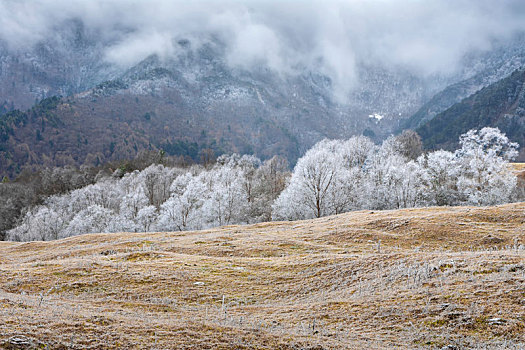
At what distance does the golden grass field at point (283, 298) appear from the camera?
41.8 feet

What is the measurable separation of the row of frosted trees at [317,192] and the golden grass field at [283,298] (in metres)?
40.8

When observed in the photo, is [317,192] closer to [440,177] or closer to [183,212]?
[440,177]

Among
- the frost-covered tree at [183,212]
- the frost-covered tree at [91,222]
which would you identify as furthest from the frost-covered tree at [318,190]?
the frost-covered tree at [91,222]

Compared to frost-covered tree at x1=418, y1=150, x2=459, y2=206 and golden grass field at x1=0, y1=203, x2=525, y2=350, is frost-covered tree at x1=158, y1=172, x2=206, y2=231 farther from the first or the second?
frost-covered tree at x1=418, y1=150, x2=459, y2=206

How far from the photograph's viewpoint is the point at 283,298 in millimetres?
21562

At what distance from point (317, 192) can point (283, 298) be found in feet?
188

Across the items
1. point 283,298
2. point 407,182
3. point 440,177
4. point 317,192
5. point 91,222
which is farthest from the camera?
point 91,222

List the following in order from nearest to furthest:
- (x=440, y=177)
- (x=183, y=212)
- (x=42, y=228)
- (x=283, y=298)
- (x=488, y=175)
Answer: (x=283, y=298) < (x=488, y=175) < (x=440, y=177) < (x=183, y=212) < (x=42, y=228)

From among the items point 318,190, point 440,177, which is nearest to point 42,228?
point 318,190

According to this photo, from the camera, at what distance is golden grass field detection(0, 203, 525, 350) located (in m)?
12.8

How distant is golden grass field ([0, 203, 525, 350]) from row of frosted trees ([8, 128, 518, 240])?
40.8m

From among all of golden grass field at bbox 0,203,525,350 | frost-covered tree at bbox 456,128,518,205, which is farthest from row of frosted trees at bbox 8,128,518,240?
golden grass field at bbox 0,203,525,350

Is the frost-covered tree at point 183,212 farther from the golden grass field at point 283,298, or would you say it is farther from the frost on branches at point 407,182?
the golden grass field at point 283,298

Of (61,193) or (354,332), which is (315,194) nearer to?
(354,332)
